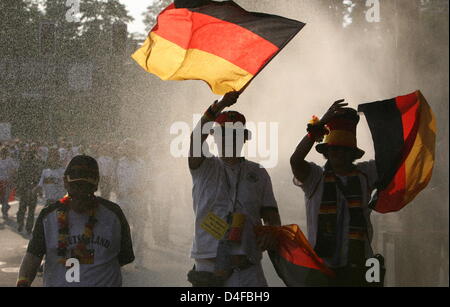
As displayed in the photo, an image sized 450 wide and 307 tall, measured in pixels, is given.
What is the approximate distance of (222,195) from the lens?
3.96 metres

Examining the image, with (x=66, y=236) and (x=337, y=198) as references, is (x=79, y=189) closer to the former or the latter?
(x=66, y=236)

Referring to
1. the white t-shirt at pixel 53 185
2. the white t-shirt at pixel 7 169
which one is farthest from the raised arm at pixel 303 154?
the white t-shirt at pixel 7 169

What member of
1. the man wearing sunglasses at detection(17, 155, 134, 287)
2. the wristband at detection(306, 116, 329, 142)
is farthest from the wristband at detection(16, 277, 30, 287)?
the wristband at detection(306, 116, 329, 142)

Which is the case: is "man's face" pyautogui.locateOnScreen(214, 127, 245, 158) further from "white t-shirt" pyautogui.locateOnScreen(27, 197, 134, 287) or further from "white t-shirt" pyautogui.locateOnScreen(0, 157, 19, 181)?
"white t-shirt" pyautogui.locateOnScreen(0, 157, 19, 181)

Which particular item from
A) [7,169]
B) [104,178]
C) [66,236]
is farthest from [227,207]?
[7,169]

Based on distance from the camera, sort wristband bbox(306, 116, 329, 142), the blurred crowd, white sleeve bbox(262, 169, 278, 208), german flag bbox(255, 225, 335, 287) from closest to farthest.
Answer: german flag bbox(255, 225, 335, 287)
wristband bbox(306, 116, 329, 142)
white sleeve bbox(262, 169, 278, 208)
the blurred crowd

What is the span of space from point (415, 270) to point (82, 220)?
13.6 feet

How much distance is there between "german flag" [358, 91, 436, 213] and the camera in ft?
13.7

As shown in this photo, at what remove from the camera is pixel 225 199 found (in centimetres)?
396

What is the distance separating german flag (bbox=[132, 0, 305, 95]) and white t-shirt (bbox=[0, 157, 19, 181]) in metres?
10.4

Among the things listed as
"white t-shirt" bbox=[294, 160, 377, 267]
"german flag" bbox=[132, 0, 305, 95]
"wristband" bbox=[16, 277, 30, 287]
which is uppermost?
"german flag" bbox=[132, 0, 305, 95]

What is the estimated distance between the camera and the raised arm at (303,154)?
3789mm
